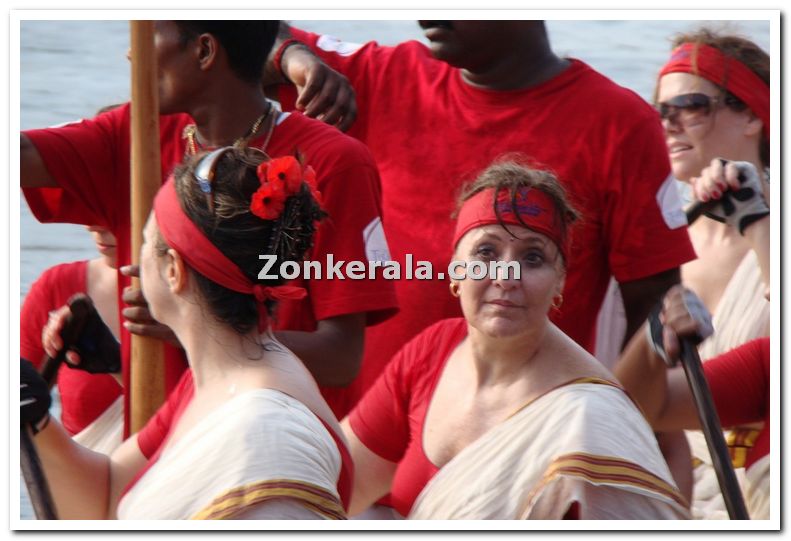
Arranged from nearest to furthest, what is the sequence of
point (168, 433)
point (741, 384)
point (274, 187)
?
point (274, 187), point (168, 433), point (741, 384)

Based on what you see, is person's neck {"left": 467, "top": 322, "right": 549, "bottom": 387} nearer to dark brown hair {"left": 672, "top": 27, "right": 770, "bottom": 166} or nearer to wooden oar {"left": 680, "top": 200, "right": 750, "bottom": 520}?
wooden oar {"left": 680, "top": 200, "right": 750, "bottom": 520}

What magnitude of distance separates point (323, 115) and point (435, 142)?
219 mm

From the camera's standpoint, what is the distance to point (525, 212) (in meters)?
3.12

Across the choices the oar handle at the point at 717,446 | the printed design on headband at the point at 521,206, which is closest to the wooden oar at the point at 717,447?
the oar handle at the point at 717,446

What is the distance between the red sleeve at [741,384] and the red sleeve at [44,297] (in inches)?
48.7

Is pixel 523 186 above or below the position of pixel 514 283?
above

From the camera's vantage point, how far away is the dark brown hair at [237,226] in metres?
2.87

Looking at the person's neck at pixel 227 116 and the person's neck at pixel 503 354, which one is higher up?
the person's neck at pixel 227 116

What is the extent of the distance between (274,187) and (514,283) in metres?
0.51

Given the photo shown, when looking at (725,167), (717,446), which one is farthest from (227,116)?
(717,446)

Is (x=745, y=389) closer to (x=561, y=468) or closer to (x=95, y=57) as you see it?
(x=561, y=468)

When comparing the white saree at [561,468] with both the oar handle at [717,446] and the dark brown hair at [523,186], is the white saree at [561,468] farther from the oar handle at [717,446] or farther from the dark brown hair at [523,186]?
the dark brown hair at [523,186]

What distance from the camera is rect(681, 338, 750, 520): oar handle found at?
128 inches
